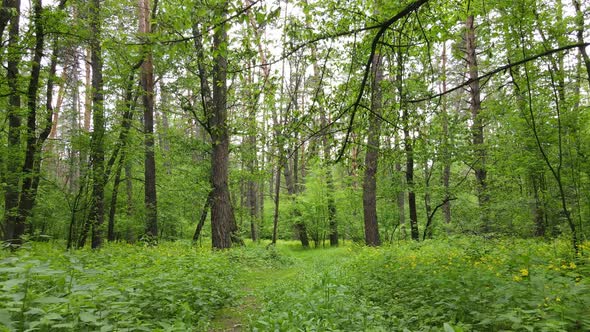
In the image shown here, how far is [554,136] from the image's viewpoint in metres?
8.48

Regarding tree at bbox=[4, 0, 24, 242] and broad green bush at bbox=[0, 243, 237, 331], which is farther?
tree at bbox=[4, 0, 24, 242]

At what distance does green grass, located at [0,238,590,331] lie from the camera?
266 centimetres

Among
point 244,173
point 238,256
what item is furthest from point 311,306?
point 244,173

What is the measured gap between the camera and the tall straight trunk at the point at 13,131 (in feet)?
23.0

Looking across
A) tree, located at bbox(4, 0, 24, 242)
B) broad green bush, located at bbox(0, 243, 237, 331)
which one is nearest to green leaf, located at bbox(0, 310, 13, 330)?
broad green bush, located at bbox(0, 243, 237, 331)

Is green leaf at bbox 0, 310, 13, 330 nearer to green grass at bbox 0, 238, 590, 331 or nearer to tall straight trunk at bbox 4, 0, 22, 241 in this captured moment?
green grass at bbox 0, 238, 590, 331

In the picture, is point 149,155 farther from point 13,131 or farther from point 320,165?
point 320,165

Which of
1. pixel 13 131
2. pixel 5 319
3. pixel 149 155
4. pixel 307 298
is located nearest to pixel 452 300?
pixel 307 298

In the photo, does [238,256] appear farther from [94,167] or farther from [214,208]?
[94,167]

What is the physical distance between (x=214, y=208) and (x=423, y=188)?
25.0 ft

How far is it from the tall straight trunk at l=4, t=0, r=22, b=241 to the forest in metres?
0.07

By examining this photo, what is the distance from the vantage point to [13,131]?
27.2 ft

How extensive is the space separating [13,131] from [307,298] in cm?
861

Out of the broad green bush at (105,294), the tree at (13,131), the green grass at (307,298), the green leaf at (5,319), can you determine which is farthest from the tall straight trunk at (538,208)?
the tree at (13,131)
